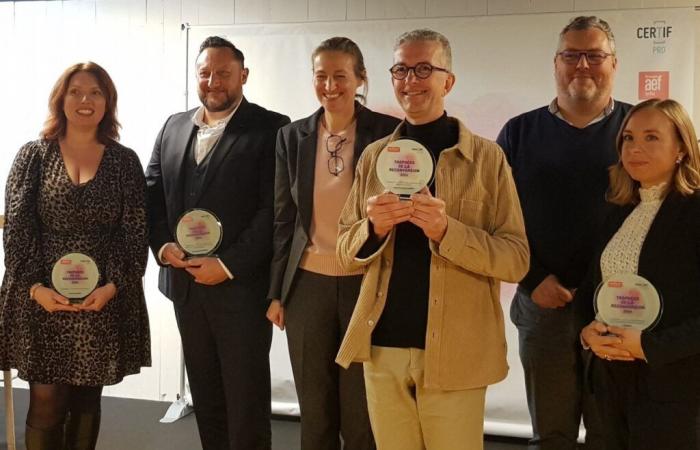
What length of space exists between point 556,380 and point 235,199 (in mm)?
1362

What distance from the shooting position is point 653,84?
12.1 ft

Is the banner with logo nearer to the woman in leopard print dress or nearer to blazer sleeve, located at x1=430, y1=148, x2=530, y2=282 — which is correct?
the woman in leopard print dress

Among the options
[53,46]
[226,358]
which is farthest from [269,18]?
[226,358]

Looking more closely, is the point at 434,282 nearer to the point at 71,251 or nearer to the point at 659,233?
the point at 659,233

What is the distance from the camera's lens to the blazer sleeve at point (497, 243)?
1.82 meters

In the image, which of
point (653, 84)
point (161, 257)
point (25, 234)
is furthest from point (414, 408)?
point (653, 84)

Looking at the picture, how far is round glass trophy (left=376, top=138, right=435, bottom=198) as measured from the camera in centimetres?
189

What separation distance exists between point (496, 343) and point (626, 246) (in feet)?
1.55

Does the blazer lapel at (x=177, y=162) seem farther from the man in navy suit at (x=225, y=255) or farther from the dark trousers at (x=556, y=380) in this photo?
the dark trousers at (x=556, y=380)

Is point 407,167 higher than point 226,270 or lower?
higher

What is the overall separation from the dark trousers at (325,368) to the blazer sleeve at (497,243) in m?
0.63

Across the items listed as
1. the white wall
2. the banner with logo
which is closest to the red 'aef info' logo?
the banner with logo

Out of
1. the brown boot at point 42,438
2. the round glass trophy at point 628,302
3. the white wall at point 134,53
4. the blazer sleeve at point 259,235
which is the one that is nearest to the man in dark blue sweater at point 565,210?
the round glass trophy at point 628,302

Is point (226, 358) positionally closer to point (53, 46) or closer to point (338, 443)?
point (338, 443)
